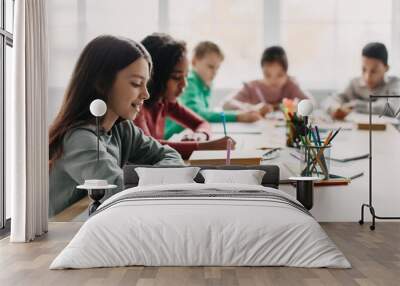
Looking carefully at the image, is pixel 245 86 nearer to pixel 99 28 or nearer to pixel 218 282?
pixel 99 28

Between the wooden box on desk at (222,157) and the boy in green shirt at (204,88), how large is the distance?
361mm

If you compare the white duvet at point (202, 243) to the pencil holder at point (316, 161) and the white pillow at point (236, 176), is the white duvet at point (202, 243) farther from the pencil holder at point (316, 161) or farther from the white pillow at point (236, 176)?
the pencil holder at point (316, 161)

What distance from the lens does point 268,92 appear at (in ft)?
23.0

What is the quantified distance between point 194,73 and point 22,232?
8.65 ft

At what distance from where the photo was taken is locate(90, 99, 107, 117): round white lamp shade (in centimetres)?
652

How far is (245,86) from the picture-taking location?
23.0ft

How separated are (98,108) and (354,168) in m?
2.94

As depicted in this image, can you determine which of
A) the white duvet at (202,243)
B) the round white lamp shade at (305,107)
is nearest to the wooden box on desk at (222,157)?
the round white lamp shade at (305,107)

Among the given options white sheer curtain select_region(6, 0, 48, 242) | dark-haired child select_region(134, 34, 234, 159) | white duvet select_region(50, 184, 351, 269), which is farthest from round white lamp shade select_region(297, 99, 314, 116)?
white sheer curtain select_region(6, 0, 48, 242)

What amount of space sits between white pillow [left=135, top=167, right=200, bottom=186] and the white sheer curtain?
3.27 feet

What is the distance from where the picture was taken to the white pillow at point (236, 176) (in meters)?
6.16

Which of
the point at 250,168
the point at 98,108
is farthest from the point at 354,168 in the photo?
the point at 98,108

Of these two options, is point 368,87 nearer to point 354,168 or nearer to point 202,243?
point 354,168

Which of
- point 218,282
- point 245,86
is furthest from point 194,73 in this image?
point 218,282
